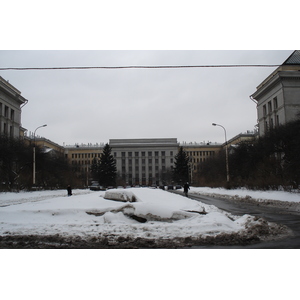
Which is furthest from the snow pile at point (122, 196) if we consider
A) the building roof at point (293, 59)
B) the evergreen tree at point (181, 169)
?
the evergreen tree at point (181, 169)

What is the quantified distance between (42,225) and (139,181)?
125 m

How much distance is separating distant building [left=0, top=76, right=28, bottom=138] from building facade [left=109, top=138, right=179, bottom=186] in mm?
116956

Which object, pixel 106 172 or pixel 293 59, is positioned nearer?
pixel 293 59

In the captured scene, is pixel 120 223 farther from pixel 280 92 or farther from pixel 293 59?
pixel 280 92

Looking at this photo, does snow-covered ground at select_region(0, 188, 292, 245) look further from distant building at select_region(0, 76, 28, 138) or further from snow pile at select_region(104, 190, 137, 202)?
distant building at select_region(0, 76, 28, 138)

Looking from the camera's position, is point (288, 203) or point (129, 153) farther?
point (129, 153)

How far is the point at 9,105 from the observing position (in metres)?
11.1

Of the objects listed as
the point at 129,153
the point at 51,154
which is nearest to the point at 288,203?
the point at 51,154

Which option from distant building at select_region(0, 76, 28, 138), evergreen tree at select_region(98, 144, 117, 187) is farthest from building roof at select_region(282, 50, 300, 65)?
evergreen tree at select_region(98, 144, 117, 187)

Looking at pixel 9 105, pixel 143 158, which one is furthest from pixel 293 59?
pixel 143 158

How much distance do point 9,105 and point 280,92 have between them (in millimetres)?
11948

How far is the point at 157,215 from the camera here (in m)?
11.2

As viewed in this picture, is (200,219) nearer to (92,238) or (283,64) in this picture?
(92,238)

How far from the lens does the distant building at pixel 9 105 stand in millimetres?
10812
